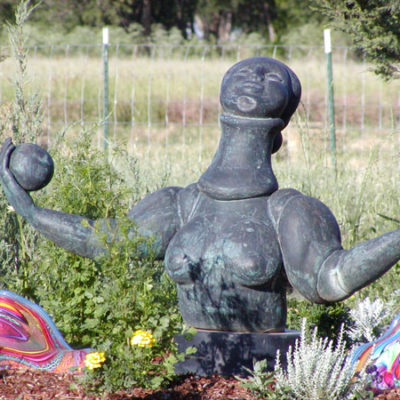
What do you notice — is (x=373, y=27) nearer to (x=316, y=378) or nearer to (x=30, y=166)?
(x=30, y=166)

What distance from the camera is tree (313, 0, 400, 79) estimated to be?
566 centimetres

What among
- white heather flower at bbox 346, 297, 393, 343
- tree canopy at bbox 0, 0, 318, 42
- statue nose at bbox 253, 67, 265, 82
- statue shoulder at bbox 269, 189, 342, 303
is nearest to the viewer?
statue shoulder at bbox 269, 189, 342, 303

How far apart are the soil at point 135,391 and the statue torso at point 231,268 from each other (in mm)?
252

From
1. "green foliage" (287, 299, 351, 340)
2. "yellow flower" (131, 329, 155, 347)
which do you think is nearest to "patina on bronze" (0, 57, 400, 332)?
"yellow flower" (131, 329, 155, 347)

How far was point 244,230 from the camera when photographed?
2.96 metres

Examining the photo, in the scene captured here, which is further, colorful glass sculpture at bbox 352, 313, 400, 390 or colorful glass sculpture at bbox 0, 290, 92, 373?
colorful glass sculpture at bbox 0, 290, 92, 373

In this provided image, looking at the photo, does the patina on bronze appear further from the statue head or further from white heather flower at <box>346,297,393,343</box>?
white heather flower at <box>346,297,393,343</box>

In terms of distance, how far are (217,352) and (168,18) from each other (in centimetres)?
3212

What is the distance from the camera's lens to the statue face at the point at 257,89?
3055 millimetres

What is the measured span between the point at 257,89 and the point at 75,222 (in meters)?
0.97

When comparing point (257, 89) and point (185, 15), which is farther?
point (185, 15)

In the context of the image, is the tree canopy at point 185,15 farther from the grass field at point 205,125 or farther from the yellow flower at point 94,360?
the yellow flower at point 94,360

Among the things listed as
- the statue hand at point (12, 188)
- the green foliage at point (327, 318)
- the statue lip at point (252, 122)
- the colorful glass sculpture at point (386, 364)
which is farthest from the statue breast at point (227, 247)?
the green foliage at point (327, 318)

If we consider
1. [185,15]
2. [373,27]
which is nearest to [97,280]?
[373,27]
